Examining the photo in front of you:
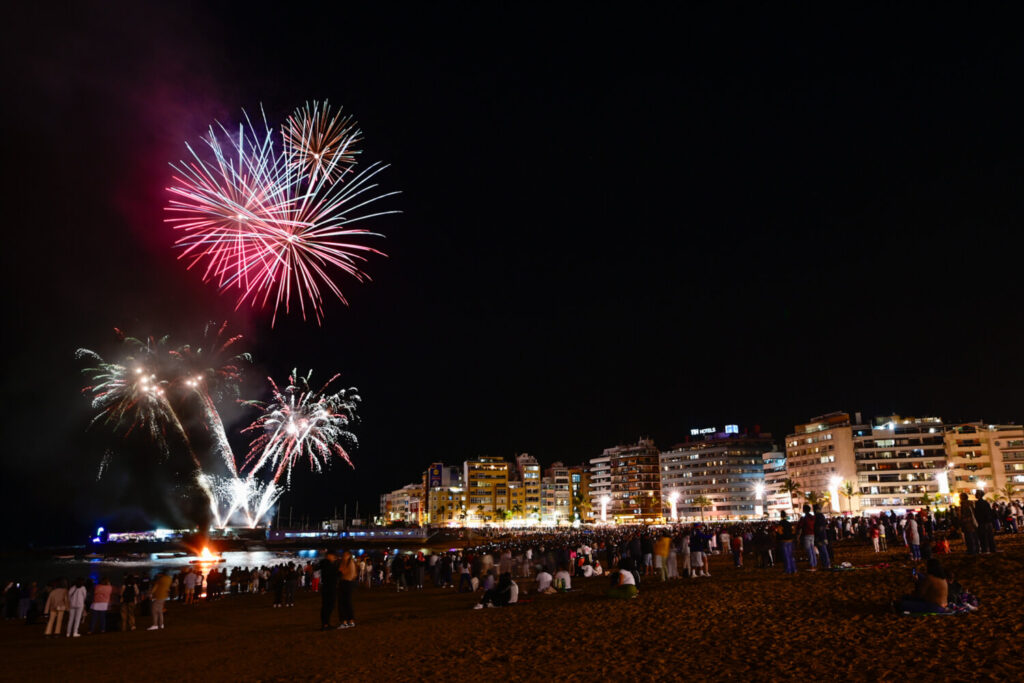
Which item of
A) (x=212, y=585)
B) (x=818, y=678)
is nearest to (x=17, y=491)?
(x=212, y=585)

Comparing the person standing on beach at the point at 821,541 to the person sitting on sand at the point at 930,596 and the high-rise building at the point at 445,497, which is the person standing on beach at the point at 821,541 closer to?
the person sitting on sand at the point at 930,596

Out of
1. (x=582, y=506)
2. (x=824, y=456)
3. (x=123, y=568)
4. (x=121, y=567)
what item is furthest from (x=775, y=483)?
(x=121, y=567)

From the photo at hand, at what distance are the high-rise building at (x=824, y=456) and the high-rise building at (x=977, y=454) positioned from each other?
15140mm

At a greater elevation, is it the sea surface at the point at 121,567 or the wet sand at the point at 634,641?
the wet sand at the point at 634,641

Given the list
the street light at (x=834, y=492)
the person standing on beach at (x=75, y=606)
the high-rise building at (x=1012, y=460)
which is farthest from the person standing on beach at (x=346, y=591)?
the high-rise building at (x=1012, y=460)

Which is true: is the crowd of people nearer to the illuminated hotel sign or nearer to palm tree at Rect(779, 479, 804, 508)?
palm tree at Rect(779, 479, 804, 508)

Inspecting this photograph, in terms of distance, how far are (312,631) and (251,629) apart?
2.94 metres

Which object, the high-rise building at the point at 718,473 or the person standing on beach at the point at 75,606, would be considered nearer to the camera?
the person standing on beach at the point at 75,606

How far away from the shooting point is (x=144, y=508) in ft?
584

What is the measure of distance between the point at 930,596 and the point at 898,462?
12277 cm

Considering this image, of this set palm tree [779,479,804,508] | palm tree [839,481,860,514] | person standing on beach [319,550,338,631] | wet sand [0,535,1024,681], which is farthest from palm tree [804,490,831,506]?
person standing on beach [319,550,338,631]

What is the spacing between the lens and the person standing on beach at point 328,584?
14.2m

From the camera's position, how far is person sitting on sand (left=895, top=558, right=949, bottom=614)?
1022cm

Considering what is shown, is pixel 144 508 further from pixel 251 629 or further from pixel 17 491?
pixel 251 629
